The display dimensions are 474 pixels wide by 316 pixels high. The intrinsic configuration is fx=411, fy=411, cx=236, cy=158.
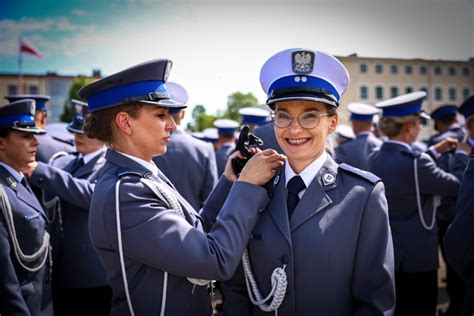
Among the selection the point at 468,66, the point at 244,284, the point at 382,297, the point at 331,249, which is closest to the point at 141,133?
the point at 244,284

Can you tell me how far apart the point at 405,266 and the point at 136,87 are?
3.20 m

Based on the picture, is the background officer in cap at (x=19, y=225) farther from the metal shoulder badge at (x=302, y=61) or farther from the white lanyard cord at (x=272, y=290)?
the metal shoulder badge at (x=302, y=61)

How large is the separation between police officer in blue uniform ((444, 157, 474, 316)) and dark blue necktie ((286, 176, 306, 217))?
3.28 ft

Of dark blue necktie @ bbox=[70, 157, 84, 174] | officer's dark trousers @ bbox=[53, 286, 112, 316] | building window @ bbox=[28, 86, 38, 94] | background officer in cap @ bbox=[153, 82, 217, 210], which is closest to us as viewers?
officer's dark trousers @ bbox=[53, 286, 112, 316]

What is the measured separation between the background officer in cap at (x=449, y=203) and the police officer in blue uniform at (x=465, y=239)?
1.87 m

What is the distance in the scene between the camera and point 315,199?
2.10 meters

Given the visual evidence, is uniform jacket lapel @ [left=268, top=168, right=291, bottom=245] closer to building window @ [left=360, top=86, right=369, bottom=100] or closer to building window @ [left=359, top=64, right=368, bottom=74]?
building window @ [left=360, top=86, right=369, bottom=100]

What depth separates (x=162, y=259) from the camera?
6.31ft

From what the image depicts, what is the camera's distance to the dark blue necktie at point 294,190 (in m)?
2.18

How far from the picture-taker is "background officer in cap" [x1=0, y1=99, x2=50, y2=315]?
291 cm

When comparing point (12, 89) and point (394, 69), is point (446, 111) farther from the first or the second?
point (12, 89)

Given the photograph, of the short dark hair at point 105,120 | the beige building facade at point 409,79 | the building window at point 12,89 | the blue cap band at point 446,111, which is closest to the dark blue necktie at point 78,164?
the short dark hair at point 105,120

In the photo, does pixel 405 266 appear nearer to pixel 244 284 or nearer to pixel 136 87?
pixel 244 284

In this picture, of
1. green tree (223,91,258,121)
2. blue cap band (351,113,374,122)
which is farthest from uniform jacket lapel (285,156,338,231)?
green tree (223,91,258,121)
